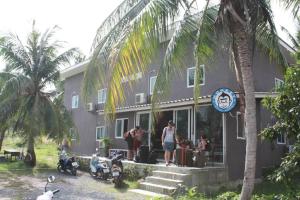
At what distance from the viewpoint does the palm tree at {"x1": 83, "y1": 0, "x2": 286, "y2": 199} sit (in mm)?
8383

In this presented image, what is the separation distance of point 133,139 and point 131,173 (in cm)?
231

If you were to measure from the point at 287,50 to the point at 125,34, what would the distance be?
1186cm

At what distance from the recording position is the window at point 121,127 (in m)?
21.9

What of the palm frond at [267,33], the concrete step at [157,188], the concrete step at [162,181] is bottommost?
the concrete step at [157,188]

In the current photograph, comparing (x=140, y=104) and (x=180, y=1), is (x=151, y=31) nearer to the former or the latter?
(x=180, y=1)

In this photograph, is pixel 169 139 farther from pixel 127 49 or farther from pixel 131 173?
pixel 127 49

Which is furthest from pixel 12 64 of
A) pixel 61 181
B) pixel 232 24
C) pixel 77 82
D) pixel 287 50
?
pixel 232 24

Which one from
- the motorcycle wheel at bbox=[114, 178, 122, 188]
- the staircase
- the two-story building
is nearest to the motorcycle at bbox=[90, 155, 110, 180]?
the two-story building

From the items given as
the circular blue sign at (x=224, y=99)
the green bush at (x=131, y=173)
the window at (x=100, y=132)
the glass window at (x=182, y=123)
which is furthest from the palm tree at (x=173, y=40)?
the window at (x=100, y=132)

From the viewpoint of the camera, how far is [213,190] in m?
14.1

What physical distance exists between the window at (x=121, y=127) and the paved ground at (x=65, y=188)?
14.1ft

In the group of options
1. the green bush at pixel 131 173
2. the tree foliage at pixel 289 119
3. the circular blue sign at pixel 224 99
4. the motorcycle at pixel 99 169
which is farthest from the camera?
the motorcycle at pixel 99 169

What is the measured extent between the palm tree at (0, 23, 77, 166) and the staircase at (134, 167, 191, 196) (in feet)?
27.5

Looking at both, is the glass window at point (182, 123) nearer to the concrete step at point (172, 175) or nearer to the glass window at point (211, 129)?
the glass window at point (211, 129)
